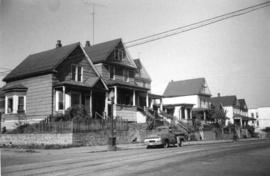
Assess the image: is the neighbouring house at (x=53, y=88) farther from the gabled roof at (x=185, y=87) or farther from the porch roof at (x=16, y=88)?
the gabled roof at (x=185, y=87)

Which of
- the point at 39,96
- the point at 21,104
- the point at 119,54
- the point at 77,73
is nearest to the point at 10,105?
the point at 21,104

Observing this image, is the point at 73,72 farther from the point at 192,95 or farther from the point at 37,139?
the point at 192,95

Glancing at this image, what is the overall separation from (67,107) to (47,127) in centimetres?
430

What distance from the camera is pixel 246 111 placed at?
258ft

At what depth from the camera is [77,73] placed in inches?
1278

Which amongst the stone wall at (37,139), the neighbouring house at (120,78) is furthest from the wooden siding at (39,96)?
the neighbouring house at (120,78)

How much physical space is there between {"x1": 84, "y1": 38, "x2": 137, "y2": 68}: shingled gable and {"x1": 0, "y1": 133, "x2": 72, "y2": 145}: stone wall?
13.9m

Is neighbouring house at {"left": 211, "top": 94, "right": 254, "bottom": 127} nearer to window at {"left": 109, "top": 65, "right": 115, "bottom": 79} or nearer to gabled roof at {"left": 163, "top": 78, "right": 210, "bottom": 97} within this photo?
gabled roof at {"left": 163, "top": 78, "right": 210, "bottom": 97}

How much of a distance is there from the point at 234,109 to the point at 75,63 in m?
50.1

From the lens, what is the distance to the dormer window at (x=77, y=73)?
32.2 metres

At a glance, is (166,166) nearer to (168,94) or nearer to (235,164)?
(235,164)

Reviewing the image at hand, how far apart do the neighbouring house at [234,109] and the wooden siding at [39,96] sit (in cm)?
4803

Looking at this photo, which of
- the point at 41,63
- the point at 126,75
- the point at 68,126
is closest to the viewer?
the point at 68,126

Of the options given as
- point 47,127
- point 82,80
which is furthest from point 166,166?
point 82,80
